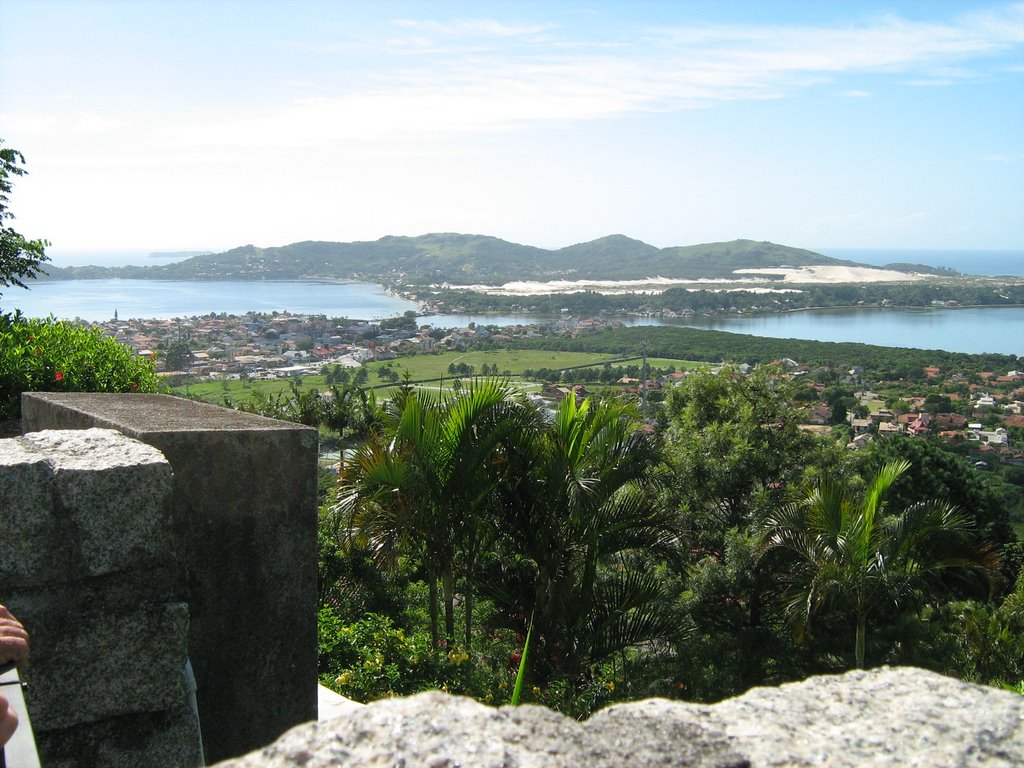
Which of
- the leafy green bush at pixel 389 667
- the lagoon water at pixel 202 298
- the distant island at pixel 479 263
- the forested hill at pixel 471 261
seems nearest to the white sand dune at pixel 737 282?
the distant island at pixel 479 263

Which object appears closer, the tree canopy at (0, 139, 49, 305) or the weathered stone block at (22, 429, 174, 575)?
the weathered stone block at (22, 429, 174, 575)

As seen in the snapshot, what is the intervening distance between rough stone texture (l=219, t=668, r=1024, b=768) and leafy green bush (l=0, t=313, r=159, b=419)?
14.1 feet

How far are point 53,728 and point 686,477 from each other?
832 cm

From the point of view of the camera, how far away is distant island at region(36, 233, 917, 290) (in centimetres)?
12581

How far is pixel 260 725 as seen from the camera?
297 cm

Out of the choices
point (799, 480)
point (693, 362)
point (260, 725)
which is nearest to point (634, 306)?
point (693, 362)

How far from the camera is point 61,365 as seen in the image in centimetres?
521

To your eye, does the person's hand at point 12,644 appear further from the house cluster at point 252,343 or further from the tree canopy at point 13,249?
the house cluster at point 252,343

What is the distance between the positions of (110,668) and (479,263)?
148032 millimetres

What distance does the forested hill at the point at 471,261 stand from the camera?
12706cm

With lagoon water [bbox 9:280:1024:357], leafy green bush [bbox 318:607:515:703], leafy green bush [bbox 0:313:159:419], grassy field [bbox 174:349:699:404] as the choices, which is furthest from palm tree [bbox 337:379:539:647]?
lagoon water [bbox 9:280:1024:357]

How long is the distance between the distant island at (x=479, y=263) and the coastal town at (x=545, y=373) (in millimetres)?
60980

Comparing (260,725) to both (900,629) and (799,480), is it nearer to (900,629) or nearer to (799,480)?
(900,629)

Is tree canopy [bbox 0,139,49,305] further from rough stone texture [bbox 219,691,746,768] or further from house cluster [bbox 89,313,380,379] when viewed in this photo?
house cluster [bbox 89,313,380,379]
